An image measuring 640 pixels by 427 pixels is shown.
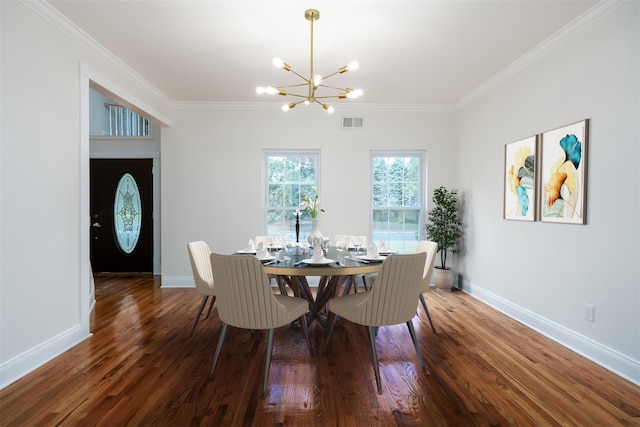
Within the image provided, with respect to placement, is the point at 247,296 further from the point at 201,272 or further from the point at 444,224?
the point at 444,224

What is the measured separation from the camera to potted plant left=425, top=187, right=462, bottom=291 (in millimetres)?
4812

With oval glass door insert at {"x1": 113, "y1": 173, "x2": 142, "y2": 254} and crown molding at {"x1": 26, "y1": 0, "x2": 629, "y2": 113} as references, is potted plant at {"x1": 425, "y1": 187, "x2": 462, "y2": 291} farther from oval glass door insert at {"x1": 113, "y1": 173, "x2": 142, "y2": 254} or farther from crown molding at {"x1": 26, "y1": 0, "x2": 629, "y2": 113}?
oval glass door insert at {"x1": 113, "y1": 173, "x2": 142, "y2": 254}

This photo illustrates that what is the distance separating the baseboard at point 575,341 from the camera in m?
2.37

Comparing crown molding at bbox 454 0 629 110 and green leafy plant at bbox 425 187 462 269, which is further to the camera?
green leafy plant at bbox 425 187 462 269

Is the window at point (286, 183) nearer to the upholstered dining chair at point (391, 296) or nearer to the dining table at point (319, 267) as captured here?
the dining table at point (319, 267)

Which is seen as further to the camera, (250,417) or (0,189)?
(0,189)

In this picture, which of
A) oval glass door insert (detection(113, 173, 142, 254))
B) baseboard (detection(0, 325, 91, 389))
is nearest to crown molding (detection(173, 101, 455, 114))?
oval glass door insert (detection(113, 173, 142, 254))

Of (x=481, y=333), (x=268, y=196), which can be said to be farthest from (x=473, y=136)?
(x=268, y=196)

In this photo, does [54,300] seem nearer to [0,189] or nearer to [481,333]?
[0,189]

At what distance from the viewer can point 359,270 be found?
2510mm

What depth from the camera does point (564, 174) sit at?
2.98 metres

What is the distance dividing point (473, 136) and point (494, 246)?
5.20ft

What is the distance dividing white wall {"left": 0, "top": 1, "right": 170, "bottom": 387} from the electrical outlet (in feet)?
14.1

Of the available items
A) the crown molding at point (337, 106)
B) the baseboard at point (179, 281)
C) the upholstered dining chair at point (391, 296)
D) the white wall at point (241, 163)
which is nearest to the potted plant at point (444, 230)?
the white wall at point (241, 163)
